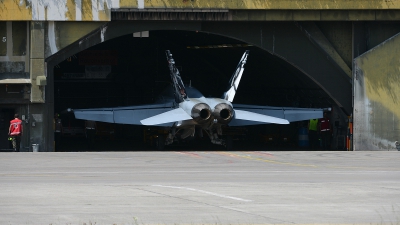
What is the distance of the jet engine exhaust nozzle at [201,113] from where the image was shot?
29.0 metres

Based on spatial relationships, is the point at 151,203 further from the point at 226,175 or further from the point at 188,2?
the point at 188,2

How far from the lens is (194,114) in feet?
95.9

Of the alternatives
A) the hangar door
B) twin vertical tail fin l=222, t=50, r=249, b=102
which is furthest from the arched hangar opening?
the hangar door

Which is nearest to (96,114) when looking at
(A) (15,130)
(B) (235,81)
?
(A) (15,130)

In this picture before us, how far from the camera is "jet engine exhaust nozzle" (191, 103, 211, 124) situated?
29.0m

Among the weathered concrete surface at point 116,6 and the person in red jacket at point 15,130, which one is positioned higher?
the weathered concrete surface at point 116,6

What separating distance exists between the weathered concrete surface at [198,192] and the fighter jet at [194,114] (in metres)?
6.73

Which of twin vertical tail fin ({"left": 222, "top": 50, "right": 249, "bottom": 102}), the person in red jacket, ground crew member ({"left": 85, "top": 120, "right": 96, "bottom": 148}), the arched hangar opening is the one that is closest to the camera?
the person in red jacket

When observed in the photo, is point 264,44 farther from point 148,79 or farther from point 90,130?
point 148,79

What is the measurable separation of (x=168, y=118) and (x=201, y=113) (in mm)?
1313

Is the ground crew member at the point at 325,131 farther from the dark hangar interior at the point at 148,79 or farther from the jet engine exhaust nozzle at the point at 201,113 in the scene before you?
the jet engine exhaust nozzle at the point at 201,113

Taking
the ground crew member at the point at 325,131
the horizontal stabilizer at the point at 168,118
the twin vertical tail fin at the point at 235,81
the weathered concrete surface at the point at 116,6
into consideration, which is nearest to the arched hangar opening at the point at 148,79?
the ground crew member at the point at 325,131

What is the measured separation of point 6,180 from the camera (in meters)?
16.0

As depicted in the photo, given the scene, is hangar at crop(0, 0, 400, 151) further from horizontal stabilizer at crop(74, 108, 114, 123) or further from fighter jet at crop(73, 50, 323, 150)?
fighter jet at crop(73, 50, 323, 150)
